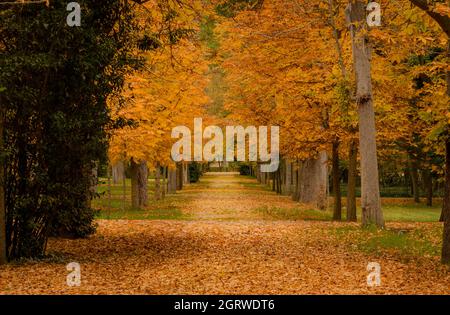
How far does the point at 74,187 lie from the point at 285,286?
185 inches

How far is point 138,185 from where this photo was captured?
31.7 m

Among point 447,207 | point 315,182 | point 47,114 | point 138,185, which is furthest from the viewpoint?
point 315,182

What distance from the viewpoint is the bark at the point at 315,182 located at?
32969mm

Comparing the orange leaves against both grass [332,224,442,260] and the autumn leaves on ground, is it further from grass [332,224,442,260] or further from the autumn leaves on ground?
grass [332,224,442,260]

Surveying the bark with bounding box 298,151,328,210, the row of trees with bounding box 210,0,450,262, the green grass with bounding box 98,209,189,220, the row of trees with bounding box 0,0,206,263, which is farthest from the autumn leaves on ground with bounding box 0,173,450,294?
the bark with bounding box 298,151,328,210

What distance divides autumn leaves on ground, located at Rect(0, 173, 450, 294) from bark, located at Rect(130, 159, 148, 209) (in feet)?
38.0

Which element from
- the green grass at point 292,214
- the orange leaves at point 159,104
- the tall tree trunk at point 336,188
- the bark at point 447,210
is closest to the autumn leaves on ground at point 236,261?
the bark at point 447,210

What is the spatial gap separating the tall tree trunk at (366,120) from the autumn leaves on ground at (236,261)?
3.33 ft

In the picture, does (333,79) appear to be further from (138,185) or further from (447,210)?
(138,185)

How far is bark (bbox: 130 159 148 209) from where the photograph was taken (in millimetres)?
30812

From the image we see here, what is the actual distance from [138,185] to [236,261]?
1987cm

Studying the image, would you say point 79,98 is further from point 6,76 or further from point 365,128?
point 365,128

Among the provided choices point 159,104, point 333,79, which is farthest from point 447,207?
point 159,104

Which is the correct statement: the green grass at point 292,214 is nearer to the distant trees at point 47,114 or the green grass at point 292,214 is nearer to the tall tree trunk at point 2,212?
the distant trees at point 47,114
